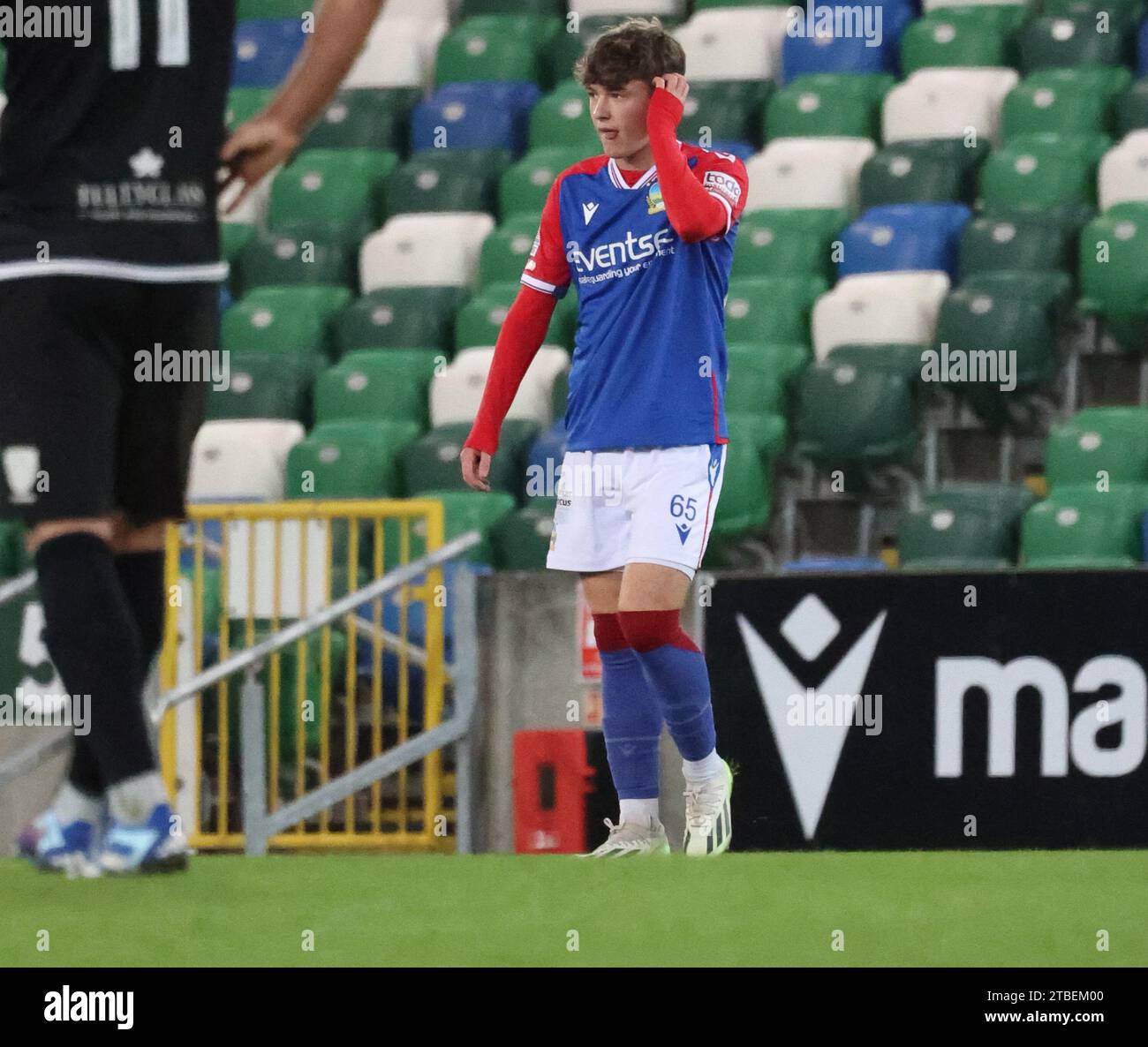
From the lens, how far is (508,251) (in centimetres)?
959

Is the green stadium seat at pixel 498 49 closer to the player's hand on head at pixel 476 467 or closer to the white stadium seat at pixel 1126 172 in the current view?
the white stadium seat at pixel 1126 172

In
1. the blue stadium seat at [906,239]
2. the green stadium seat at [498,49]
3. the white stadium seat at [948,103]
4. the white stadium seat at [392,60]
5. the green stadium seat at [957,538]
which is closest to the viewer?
the green stadium seat at [957,538]

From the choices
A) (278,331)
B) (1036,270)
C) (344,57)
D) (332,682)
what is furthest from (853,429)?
(344,57)

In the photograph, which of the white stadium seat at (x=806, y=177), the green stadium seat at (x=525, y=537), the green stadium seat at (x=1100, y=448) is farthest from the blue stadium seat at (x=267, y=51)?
the green stadium seat at (x=1100, y=448)

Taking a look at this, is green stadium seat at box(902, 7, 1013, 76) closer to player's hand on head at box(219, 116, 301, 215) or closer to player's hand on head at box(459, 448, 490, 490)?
player's hand on head at box(459, 448, 490, 490)

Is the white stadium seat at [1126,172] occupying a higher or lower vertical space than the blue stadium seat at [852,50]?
lower

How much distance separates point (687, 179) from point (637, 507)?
25.4 inches

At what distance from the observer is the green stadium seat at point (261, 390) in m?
9.40

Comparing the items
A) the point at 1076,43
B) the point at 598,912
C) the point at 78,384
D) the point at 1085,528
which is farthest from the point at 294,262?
the point at 598,912

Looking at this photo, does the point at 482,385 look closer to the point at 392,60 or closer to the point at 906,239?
the point at 906,239

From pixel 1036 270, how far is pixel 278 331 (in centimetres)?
316

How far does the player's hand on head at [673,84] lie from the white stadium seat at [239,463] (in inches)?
177
